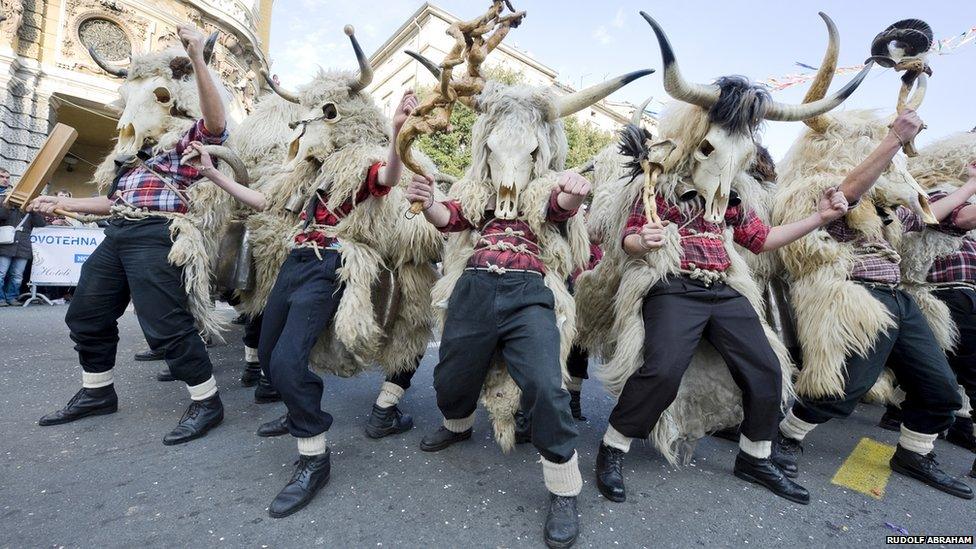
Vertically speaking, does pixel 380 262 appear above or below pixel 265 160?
below

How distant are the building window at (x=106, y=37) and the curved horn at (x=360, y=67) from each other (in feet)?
42.6

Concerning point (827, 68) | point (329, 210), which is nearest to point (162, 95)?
point (329, 210)

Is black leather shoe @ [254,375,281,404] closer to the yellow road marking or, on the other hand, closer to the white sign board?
the yellow road marking

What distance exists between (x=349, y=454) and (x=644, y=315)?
1810 millimetres

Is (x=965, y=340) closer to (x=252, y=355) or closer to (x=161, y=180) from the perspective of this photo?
(x=252, y=355)

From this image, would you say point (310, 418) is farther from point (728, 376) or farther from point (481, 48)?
point (728, 376)

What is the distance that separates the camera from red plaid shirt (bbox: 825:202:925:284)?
8.46ft

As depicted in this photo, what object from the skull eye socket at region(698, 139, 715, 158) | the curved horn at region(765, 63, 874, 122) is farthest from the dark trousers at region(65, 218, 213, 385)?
the curved horn at region(765, 63, 874, 122)

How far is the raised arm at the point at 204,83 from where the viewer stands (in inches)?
88.8

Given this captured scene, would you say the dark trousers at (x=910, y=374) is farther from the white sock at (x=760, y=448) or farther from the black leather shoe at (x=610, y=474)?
the black leather shoe at (x=610, y=474)

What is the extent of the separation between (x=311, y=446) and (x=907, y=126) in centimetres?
322

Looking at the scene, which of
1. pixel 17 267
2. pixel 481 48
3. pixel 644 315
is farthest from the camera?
pixel 17 267

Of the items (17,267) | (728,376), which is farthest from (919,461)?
(17,267)

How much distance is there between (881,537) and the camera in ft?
6.50
